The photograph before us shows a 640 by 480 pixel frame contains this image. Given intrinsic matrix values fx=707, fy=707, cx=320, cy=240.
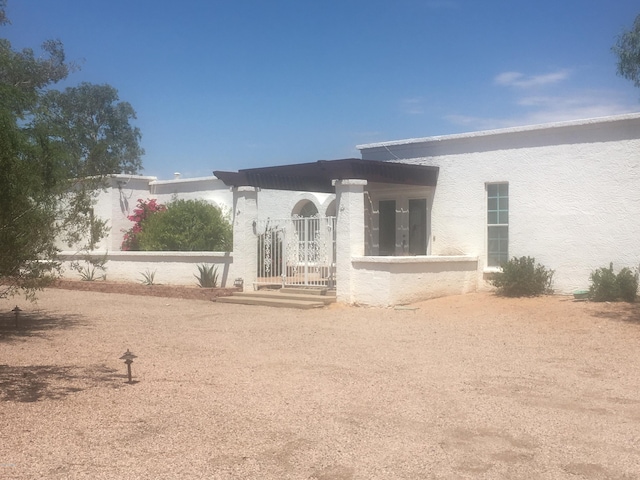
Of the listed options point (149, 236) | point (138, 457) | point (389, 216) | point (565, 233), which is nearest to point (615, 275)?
point (565, 233)

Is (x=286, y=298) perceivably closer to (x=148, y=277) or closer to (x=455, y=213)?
(x=455, y=213)

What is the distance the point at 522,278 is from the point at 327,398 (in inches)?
343

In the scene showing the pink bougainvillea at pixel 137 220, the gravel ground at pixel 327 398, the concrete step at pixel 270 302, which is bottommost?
the gravel ground at pixel 327 398

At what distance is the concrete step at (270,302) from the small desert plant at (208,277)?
1.54 metres

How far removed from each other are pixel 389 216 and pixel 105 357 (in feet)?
33.4

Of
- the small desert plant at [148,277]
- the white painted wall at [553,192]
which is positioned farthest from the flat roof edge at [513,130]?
the small desert plant at [148,277]

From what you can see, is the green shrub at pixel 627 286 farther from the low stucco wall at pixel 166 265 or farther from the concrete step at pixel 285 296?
the low stucco wall at pixel 166 265

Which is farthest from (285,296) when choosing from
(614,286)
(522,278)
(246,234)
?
(614,286)

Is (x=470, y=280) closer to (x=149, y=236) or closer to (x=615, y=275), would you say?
(x=615, y=275)

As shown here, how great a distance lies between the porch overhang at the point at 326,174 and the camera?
15180 mm

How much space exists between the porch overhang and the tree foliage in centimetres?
337

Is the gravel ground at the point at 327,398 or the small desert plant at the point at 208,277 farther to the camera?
the small desert plant at the point at 208,277

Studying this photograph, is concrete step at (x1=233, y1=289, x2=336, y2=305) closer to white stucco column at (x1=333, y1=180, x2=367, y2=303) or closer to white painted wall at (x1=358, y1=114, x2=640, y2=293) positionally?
white stucco column at (x1=333, y1=180, x2=367, y2=303)

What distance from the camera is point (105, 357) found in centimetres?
935
